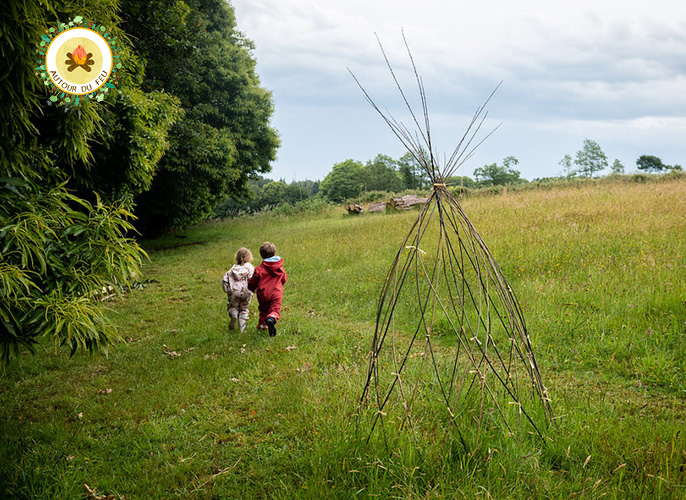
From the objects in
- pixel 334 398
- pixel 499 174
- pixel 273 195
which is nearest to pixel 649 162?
pixel 499 174

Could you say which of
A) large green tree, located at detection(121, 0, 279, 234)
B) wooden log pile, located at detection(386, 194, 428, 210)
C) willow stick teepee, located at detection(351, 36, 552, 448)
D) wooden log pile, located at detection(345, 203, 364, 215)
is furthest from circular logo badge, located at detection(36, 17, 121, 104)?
wooden log pile, located at detection(345, 203, 364, 215)

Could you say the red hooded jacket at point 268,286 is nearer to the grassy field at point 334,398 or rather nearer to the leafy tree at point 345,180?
the grassy field at point 334,398

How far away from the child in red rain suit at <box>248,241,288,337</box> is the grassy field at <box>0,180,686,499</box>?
34cm

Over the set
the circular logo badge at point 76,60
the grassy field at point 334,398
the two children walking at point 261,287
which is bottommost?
the grassy field at point 334,398

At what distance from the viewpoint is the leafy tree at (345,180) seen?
58250 millimetres

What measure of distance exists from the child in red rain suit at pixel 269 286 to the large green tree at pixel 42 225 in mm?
3065

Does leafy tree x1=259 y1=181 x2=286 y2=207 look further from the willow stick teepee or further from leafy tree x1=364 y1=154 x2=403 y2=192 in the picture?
the willow stick teepee

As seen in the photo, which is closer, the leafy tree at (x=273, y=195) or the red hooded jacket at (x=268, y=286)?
the red hooded jacket at (x=268, y=286)

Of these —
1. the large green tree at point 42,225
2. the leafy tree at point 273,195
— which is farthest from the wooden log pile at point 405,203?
the leafy tree at point 273,195

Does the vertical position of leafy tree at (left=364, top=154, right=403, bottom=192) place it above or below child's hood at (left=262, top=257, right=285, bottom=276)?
above

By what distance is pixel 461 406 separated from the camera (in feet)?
12.2

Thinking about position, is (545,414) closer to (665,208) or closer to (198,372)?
(198,372)

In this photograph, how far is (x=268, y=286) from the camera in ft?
23.1

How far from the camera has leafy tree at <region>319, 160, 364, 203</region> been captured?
58250mm
